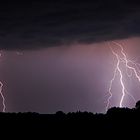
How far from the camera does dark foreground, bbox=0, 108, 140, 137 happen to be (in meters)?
18.3

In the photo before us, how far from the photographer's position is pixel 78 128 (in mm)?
18656

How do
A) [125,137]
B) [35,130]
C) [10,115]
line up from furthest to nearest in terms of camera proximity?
[10,115], [35,130], [125,137]

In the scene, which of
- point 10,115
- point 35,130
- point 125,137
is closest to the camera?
point 125,137

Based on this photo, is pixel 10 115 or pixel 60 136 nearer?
pixel 60 136

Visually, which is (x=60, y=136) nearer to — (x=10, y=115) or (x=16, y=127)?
(x=16, y=127)

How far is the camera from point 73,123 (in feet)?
64.1

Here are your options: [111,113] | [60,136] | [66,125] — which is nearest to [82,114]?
[111,113]

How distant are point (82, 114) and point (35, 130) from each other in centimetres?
381

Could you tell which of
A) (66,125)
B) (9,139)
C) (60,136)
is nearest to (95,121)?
(66,125)

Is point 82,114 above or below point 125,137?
above

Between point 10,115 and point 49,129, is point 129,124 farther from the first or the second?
point 10,115

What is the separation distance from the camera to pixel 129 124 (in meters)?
19.1

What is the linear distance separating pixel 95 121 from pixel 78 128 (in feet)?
4.41

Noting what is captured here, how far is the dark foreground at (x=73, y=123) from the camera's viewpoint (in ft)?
60.1
